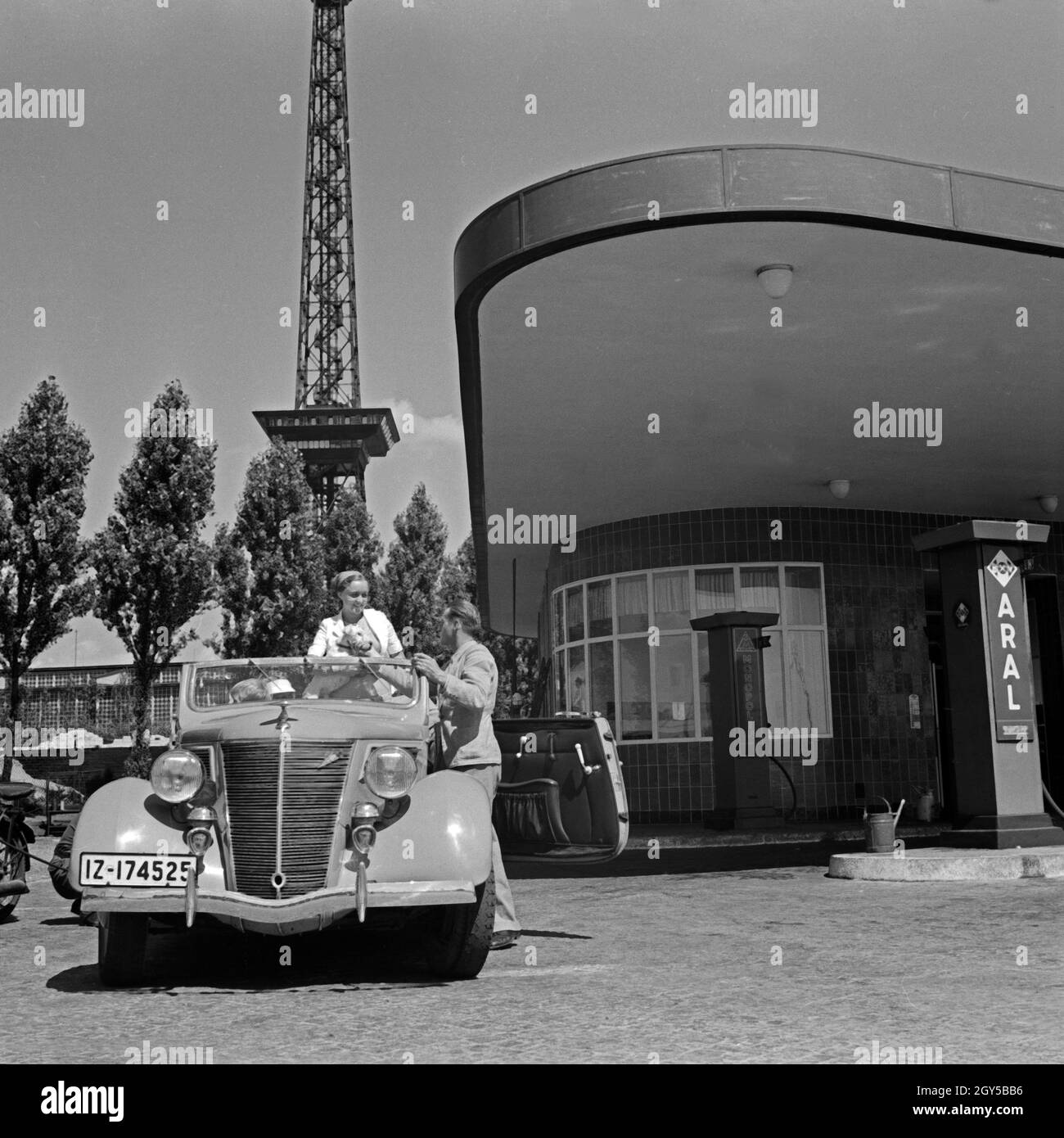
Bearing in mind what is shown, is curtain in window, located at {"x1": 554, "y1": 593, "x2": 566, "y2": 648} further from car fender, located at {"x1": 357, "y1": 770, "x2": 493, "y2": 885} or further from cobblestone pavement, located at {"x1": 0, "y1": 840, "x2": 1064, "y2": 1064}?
car fender, located at {"x1": 357, "y1": 770, "x2": 493, "y2": 885}

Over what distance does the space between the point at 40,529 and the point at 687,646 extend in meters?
12.7

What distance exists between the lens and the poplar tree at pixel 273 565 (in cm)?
3547

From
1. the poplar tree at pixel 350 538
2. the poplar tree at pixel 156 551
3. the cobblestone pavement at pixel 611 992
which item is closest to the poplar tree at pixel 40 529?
the poplar tree at pixel 156 551

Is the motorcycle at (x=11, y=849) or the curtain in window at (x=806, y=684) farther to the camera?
the curtain in window at (x=806, y=684)

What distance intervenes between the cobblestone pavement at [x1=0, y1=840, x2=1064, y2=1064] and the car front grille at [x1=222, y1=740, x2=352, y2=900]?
0.50m

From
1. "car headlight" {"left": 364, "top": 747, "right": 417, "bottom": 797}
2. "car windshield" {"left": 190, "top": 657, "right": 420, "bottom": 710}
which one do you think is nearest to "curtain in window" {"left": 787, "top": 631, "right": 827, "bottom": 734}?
"car windshield" {"left": 190, "top": 657, "right": 420, "bottom": 710}

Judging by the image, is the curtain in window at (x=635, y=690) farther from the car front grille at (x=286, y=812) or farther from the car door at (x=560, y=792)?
the car front grille at (x=286, y=812)

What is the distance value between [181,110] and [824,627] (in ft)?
38.7

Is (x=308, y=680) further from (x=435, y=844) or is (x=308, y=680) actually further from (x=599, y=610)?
(x=599, y=610)

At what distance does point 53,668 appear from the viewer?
44.2m

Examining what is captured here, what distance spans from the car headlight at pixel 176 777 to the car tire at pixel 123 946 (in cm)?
57

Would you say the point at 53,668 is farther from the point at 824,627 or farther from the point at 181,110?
the point at 824,627

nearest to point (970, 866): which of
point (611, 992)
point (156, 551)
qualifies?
point (611, 992)

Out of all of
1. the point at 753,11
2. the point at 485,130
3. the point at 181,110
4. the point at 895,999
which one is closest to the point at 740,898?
the point at 895,999
